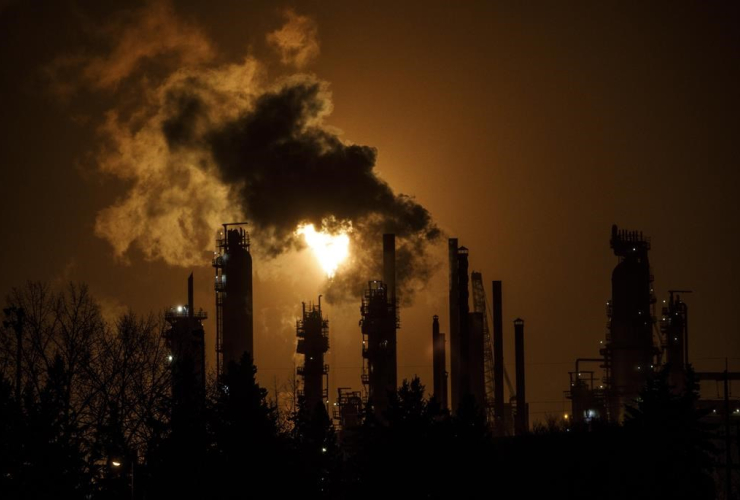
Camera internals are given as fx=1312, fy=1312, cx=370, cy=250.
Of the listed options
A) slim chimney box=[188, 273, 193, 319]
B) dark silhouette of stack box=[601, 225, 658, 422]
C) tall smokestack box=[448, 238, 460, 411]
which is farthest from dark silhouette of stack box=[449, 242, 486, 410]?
slim chimney box=[188, 273, 193, 319]

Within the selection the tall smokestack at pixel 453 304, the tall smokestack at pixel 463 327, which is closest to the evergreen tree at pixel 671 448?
the tall smokestack at pixel 463 327

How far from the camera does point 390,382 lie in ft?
234

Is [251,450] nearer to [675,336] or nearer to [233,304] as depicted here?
[233,304]

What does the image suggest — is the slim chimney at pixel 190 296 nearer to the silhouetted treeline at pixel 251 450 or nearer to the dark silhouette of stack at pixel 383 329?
the dark silhouette of stack at pixel 383 329

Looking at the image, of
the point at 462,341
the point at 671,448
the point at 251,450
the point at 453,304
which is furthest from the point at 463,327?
the point at 251,450

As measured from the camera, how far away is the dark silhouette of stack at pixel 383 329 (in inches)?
2788

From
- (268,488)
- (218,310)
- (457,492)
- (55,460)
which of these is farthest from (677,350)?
(55,460)

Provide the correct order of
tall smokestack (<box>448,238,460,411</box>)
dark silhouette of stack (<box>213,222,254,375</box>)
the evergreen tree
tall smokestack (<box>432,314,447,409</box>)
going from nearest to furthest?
the evergreen tree
dark silhouette of stack (<box>213,222,254,375</box>)
tall smokestack (<box>448,238,460,411</box>)
tall smokestack (<box>432,314,447,409</box>)

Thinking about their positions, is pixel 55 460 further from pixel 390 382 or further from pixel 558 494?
pixel 390 382

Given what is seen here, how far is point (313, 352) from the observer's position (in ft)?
243

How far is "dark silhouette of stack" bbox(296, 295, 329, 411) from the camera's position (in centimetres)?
7269

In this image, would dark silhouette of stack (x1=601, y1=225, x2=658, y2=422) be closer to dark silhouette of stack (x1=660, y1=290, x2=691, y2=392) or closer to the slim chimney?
dark silhouette of stack (x1=660, y1=290, x2=691, y2=392)

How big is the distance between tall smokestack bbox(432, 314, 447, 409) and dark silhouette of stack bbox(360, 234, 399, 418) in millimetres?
6333

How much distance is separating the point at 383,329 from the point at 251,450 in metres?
30.6
